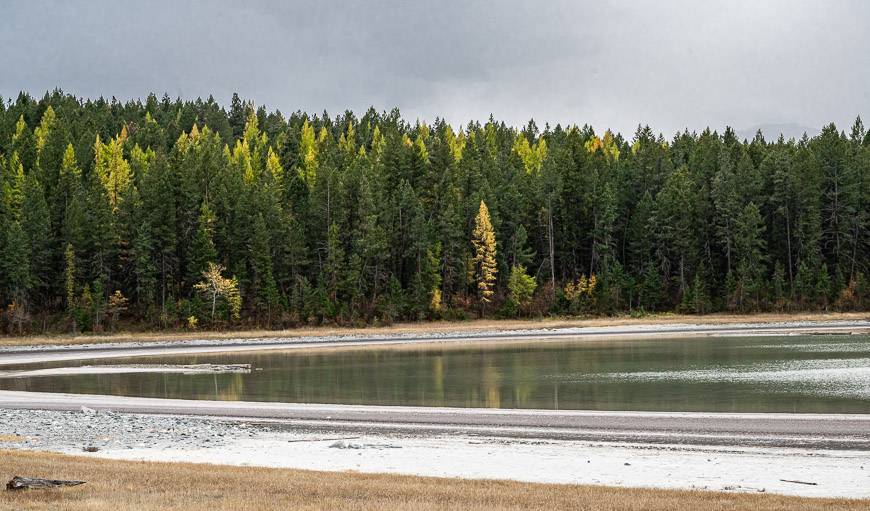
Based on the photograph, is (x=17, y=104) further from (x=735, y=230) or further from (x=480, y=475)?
(x=480, y=475)

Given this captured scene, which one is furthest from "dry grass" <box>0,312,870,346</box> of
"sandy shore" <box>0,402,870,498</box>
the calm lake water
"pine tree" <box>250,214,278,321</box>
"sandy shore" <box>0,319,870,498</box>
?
"sandy shore" <box>0,402,870,498</box>

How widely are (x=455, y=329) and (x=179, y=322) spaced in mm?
28563

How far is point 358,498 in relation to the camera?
15.2 meters

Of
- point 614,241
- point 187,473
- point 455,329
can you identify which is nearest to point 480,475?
point 187,473

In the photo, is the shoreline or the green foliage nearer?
the shoreline

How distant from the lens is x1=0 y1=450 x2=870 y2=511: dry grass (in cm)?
1427

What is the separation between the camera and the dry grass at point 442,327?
82.2 meters

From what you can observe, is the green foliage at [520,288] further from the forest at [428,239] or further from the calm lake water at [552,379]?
the calm lake water at [552,379]

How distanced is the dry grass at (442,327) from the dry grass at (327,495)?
65.8 metres

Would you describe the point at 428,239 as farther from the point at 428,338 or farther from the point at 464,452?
the point at 464,452

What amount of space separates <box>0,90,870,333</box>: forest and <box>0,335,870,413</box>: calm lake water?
30.2m

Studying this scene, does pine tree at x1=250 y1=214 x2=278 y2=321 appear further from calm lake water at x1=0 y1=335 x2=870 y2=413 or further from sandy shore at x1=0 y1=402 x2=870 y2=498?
sandy shore at x1=0 y1=402 x2=870 y2=498

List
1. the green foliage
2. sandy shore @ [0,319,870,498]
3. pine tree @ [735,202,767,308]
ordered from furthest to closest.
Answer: the green foliage, pine tree @ [735,202,767,308], sandy shore @ [0,319,870,498]

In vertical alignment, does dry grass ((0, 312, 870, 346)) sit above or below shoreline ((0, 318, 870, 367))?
above
